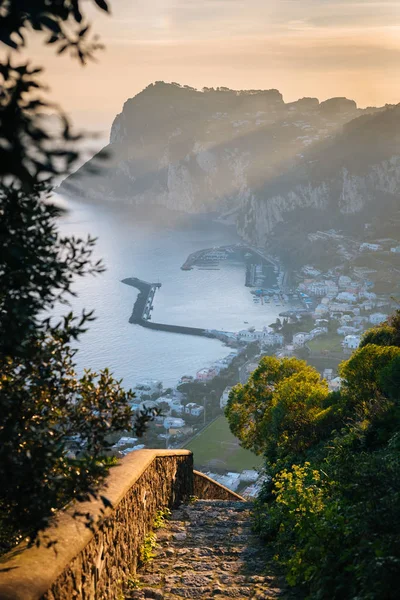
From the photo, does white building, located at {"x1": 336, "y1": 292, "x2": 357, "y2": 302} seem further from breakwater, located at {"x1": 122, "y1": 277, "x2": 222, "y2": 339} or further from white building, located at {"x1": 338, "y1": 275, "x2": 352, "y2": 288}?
breakwater, located at {"x1": 122, "y1": 277, "x2": 222, "y2": 339}

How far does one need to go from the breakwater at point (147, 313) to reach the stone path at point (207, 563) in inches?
1512

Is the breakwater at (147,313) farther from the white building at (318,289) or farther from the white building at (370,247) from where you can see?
the white building at (370,247)

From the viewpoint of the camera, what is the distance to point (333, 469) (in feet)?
18.9

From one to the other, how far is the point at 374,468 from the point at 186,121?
12168cm

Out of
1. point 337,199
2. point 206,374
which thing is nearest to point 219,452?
point 206,374

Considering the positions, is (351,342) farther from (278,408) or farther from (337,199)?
(337,199)

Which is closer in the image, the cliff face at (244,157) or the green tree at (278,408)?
the green tree at (278,408)

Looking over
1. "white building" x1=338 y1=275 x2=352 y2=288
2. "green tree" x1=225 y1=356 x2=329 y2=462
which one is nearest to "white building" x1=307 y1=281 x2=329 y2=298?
"white building" x1=338 y1=275 x2=352 y2=288

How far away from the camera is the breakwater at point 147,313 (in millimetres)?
46709

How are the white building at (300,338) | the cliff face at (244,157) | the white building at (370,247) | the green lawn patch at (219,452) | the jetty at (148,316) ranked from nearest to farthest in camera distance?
the green lawn patch at (219,452), the white building at (300,338), the jetty at (148,316), the white building at (370,247), the cliff face at (244,157)

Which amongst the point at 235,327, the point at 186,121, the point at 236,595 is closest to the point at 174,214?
the point at 186,121

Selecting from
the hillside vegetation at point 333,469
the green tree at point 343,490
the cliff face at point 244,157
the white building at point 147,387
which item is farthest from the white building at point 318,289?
the green tree at point 343,490

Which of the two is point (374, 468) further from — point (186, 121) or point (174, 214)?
point (186, 121)

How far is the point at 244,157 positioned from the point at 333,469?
322 feet
